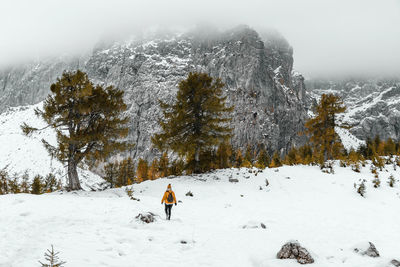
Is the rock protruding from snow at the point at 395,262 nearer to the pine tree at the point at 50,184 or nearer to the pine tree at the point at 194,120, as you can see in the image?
the pine tree at the point at 194,120

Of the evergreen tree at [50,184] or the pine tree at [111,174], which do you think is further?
the pine tree at [111,174]

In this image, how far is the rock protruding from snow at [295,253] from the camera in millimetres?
6849

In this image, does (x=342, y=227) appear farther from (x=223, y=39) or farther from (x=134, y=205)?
(x=223, y=39)

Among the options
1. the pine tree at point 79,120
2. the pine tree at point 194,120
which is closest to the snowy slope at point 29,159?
the pine tree at point 79,120

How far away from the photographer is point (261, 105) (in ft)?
447

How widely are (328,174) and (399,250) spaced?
44.6 ft

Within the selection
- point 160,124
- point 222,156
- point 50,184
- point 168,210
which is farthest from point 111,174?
point 168,210

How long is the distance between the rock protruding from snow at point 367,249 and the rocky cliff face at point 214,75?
363 feet

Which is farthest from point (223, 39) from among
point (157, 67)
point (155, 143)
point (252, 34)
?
point (155, 143)

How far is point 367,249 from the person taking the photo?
7.30 m

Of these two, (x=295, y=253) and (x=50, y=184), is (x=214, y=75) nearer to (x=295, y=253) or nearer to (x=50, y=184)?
(x=50, y=184)

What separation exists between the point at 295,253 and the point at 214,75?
137587 mm

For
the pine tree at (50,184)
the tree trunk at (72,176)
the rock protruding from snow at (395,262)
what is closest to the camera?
the rock protruding from snow at (395,262)

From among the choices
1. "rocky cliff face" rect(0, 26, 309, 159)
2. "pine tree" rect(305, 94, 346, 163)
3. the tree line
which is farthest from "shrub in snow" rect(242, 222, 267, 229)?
"rocky cliff face" rect(0, 26, 309, 159)
